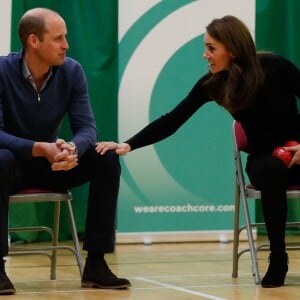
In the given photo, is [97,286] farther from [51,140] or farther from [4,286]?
[51,140]

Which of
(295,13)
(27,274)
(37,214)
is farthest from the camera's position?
(295,13)

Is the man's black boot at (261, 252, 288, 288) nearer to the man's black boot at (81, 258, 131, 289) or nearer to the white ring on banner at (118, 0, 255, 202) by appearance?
the man's black boot at (81, 258, 131, 289)

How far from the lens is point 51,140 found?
4426 millimetres

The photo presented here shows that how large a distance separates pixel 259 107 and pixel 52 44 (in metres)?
1.04

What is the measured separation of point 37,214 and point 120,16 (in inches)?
59.2

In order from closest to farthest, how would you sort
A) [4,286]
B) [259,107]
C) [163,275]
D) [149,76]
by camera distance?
[4,286] < [259,107] < [163,275] < [149,76]

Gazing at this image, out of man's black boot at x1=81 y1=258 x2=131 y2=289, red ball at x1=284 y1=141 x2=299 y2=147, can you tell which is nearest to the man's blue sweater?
man's black boot at x1=81 y1=258 x2=131 y2=289

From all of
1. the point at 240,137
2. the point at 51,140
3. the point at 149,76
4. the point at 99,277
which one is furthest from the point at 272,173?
the point at 149,76

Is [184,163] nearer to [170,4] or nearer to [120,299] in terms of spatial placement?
[170,4]

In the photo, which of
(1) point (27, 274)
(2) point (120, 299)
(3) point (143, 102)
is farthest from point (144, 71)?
(2) point (120, 299)

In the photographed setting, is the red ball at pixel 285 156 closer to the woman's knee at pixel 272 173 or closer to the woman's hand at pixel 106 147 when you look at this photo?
the woman's knee at pixel 272 173

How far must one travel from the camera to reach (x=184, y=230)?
655 centimetres

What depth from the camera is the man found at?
162 inches

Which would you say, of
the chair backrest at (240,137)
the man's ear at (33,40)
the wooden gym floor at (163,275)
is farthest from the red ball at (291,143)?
the man's ear at (33,40)
